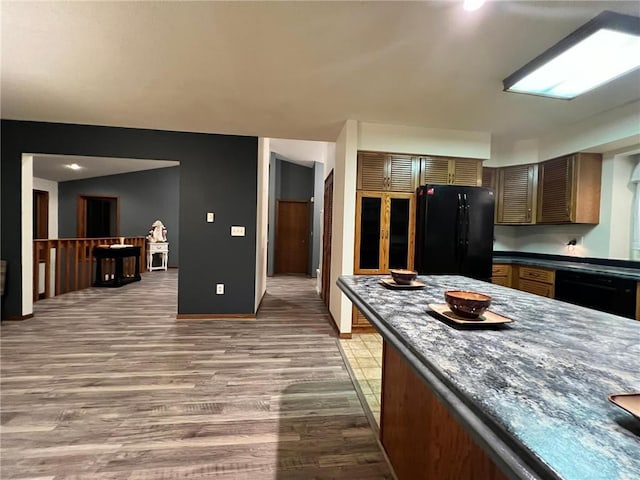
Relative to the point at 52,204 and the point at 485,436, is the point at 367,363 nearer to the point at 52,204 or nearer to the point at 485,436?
the point at 485,436

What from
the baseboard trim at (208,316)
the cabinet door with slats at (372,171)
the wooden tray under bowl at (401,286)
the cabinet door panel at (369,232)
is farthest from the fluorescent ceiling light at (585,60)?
the baseboard trim at (208,316)

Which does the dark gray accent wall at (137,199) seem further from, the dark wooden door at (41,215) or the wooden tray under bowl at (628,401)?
the wooden tray under bowl at (628,401)

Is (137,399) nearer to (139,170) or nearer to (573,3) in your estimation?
(573,3)

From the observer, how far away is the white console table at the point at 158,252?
25.0 feet

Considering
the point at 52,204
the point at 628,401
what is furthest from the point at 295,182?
the point at 628,401

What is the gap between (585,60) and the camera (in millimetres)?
1808

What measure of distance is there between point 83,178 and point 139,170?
1421 mm

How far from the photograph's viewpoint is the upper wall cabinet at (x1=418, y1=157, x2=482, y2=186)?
3416mm

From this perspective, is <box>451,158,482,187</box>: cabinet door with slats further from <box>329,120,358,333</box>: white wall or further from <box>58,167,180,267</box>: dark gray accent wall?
<box>58,167,180,267</box>: dark gray accent wall

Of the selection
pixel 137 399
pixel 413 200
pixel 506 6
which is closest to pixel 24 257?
pixel 137 399

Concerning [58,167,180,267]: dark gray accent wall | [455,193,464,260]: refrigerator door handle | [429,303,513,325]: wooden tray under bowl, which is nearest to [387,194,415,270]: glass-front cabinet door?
[455,193,464,260]: refrigerator door handle

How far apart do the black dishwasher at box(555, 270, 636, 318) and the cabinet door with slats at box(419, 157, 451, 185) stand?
1618 millimetres

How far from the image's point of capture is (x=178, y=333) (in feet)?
10.4

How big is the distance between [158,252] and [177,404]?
6.91 m
